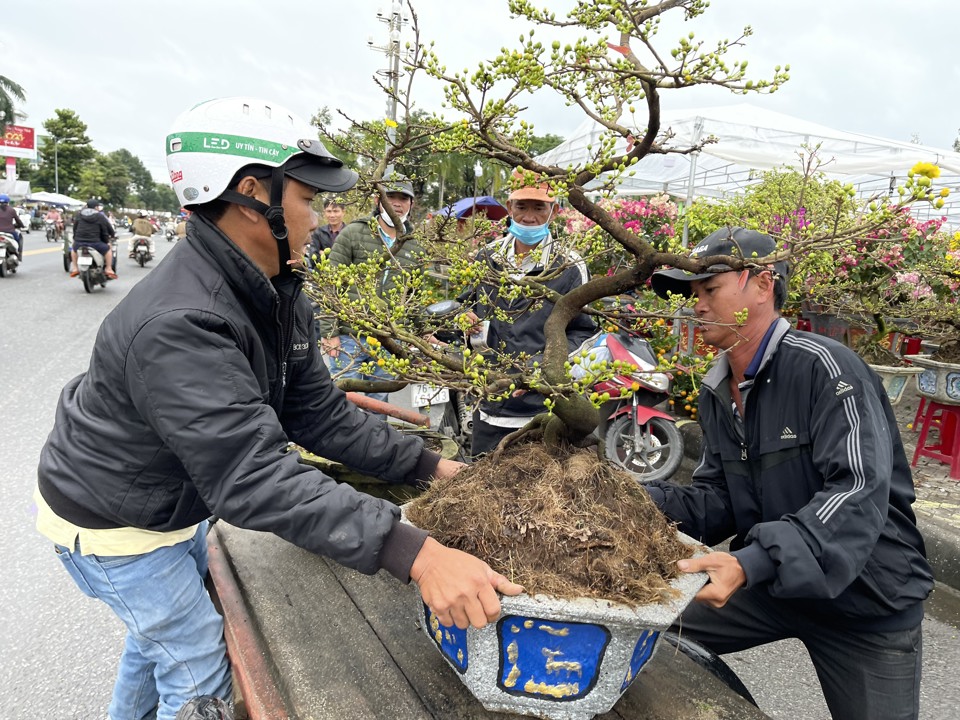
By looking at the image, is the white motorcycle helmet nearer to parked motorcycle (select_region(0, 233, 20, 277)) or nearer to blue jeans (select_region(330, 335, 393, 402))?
blue jeans (select_region(330, 335, 393, 402))

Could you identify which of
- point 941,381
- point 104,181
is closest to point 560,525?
point 941,381

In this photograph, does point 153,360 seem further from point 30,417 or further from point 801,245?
point 30,417

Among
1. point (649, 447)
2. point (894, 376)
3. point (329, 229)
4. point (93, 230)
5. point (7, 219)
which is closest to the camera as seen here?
point (649, 447)

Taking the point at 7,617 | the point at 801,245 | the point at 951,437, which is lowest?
the point at 7,617

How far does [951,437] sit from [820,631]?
383 centimetres

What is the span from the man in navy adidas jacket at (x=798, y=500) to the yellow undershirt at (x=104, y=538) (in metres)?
1.39

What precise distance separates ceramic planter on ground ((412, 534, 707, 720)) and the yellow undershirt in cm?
84

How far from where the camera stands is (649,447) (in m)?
4.71

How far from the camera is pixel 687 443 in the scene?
17.7 feet

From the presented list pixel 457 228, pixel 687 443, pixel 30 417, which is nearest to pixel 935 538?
pixel 687 443

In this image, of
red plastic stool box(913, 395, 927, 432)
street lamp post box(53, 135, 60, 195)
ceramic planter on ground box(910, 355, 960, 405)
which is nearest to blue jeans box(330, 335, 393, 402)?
ceramic planter on ground box(910, 355, 960, 405)

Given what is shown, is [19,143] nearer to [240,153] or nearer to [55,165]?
[55,165]

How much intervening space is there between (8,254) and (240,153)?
1528 cm

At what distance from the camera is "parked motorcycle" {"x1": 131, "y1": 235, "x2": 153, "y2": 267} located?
1856cm
